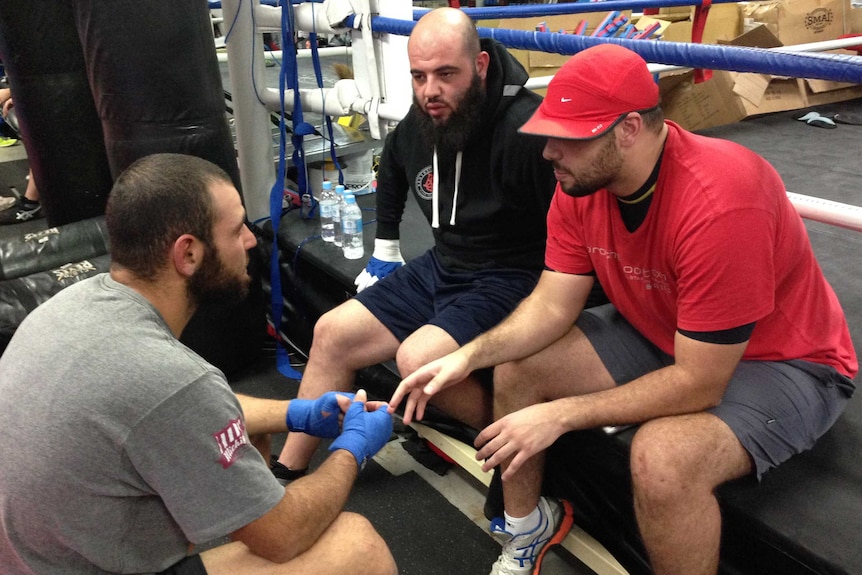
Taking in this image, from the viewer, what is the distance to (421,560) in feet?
5.37

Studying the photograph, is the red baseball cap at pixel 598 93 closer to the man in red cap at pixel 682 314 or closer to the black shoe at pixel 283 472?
the man in red cap at pixel 682 314

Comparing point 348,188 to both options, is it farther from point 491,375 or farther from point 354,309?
point 491,375

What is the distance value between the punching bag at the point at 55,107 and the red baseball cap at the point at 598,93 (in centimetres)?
225

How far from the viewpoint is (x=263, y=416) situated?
148 centimetres

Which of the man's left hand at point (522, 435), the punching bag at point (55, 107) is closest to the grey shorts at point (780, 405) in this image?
the man's left hand at point (522, 435)

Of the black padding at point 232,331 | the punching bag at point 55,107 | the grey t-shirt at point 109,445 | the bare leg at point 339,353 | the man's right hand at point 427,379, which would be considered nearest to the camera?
the grey t-shirt at point 109,445

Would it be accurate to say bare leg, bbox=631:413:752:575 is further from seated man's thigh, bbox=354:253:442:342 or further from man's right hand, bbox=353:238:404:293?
man's right hand, bbox=353:238:404:293

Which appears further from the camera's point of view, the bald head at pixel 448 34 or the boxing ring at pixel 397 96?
the bald head at pixel 448 34

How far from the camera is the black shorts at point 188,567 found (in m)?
1.05

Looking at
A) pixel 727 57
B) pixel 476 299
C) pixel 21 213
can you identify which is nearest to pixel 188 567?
pixel 476 299

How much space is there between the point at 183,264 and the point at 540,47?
128 cm

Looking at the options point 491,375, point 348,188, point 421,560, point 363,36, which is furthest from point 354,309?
point 348,188

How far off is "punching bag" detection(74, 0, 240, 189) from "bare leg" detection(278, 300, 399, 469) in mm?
847

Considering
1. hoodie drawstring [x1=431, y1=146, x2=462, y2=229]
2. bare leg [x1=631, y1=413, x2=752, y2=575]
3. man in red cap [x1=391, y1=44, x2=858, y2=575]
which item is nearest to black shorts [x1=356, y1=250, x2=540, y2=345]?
hoodie drawstring [x1=431, y1=146, x2=462, y2=229]
